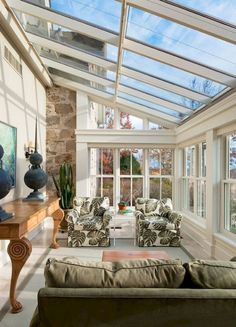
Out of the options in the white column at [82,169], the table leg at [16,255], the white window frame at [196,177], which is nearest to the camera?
the table leg at [16,255]

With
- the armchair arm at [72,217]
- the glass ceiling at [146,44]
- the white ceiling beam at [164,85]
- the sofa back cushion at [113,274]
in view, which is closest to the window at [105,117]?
the glass ceiling at [146,44]

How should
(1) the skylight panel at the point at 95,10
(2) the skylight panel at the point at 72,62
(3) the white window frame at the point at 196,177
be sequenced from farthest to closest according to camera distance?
(3) the white window frame at the point at 196,177 < (2) the skylight panel at the point at 72,62 < (1) the skylight panel at the point at 95,10

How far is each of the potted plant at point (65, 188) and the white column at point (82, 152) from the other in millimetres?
211

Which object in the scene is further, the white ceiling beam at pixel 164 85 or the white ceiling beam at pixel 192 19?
the white ceiling beam at pixel 164 85

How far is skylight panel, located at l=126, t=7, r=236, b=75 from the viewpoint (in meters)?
3.27

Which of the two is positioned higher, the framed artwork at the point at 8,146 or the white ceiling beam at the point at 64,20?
the white ceiling beam at the point at 64,20

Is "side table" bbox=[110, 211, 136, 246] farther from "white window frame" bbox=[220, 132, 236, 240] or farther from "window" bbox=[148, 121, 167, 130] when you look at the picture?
"window" bbox=[148, 121, 167, 130]

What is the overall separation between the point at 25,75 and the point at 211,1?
3989 mm

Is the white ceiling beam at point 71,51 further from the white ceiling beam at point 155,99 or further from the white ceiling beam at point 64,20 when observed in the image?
the white ceiling beam at point 155,99

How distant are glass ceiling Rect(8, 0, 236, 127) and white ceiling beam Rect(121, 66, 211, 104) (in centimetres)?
2

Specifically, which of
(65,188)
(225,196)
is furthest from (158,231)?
(65,188)

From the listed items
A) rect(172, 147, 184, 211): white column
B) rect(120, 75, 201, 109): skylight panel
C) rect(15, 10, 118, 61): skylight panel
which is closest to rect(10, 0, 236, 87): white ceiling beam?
rect(15, 10, 118, 61): skylight panel

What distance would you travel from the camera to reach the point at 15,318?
2.89 metres

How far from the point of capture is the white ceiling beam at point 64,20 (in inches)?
160
